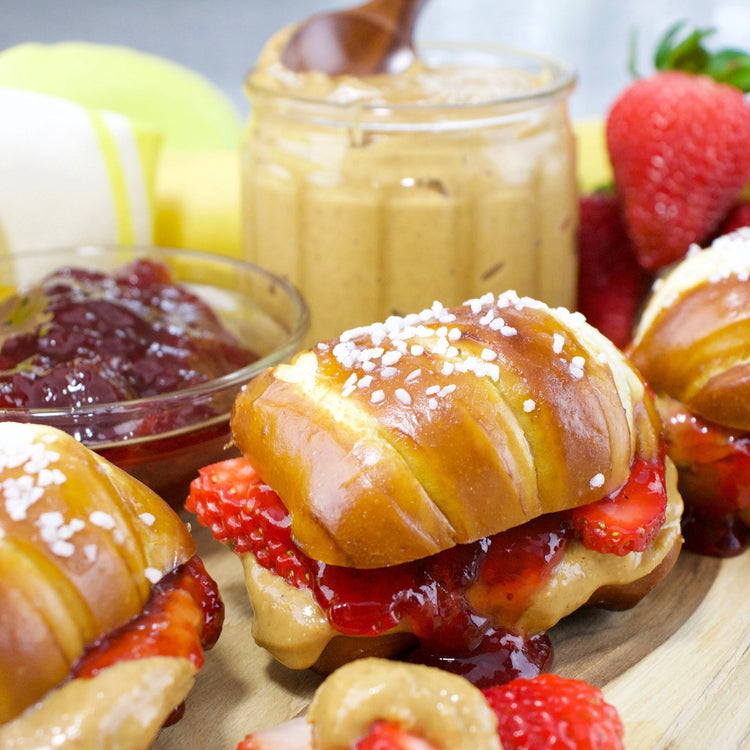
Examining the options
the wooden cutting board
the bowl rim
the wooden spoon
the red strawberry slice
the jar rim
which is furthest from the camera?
the red strawberry slice

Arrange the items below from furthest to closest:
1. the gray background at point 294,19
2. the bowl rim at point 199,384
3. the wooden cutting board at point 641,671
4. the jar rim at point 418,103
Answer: the gray background at point 294,19 < the jar rim at point 418,103 < the bowl rim at point 199,384 < the wooden cutting board at point 641,671

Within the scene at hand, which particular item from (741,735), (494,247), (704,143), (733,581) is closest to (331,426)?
(741,735)

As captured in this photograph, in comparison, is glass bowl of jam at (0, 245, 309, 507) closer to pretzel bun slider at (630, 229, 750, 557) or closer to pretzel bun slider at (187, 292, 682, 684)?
pretzel bun slider at (187, 292, 682, 684)

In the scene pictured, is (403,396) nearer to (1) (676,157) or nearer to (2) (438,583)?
(2) (438,583)

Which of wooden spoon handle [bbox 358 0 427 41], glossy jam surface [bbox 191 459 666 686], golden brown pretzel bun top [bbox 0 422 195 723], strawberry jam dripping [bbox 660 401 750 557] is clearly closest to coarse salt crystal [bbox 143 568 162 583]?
golden brown pretzel bun top [bbox 0 422 195 723]

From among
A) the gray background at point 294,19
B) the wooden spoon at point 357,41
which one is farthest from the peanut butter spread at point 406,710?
the gray background at point 294,19

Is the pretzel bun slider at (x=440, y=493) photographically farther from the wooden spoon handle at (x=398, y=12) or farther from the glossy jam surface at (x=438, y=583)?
the wooden spoon handle at (x=398, y=12)

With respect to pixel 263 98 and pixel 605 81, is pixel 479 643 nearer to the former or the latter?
pixel 263 98
